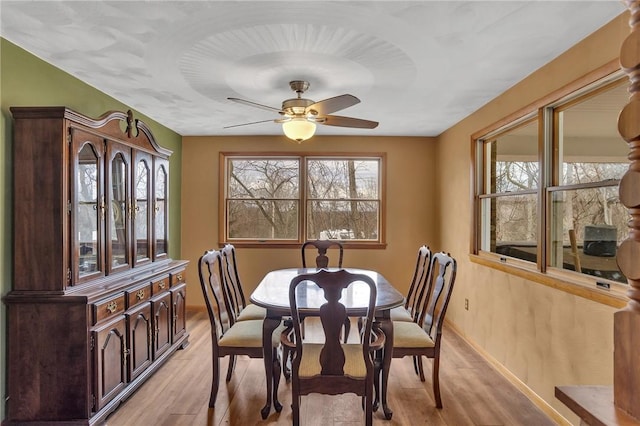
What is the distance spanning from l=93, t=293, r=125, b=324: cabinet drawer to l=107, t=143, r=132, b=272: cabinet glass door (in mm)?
265

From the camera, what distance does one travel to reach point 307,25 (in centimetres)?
A: 207

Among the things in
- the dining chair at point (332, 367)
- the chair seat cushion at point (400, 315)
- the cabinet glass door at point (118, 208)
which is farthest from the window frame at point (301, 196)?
the dining chair at point (332, 367)

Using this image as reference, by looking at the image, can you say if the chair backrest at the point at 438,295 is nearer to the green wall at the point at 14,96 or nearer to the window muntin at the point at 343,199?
the window muntin at the point at 343,199

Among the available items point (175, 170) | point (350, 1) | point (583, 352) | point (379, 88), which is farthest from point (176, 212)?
point (583, 352)

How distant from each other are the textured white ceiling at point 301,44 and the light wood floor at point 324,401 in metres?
2.41

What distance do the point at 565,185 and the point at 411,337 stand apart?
1.48 metres

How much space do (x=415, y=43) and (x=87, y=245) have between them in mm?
2496

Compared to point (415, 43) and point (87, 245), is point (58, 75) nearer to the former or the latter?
point (87, 245)

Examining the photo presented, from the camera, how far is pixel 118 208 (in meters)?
2.83

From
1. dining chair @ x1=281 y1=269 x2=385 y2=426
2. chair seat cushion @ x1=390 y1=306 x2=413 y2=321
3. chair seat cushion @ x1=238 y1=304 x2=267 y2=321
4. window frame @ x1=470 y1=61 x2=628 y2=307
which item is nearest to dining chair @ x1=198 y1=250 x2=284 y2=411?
chair seat cushion @ x1=238 y1=304 x2=267 y2=321

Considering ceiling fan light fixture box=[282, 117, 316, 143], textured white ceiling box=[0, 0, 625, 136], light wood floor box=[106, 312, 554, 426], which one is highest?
textured white ceiling box=[0, 0, 625, 136]

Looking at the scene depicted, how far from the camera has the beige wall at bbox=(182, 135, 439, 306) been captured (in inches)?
195

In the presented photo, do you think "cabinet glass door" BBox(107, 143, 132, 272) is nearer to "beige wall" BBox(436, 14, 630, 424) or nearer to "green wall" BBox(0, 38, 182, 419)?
"green wall" BBox(0, 38, 182, 419)

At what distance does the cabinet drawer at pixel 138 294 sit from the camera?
267 cm
